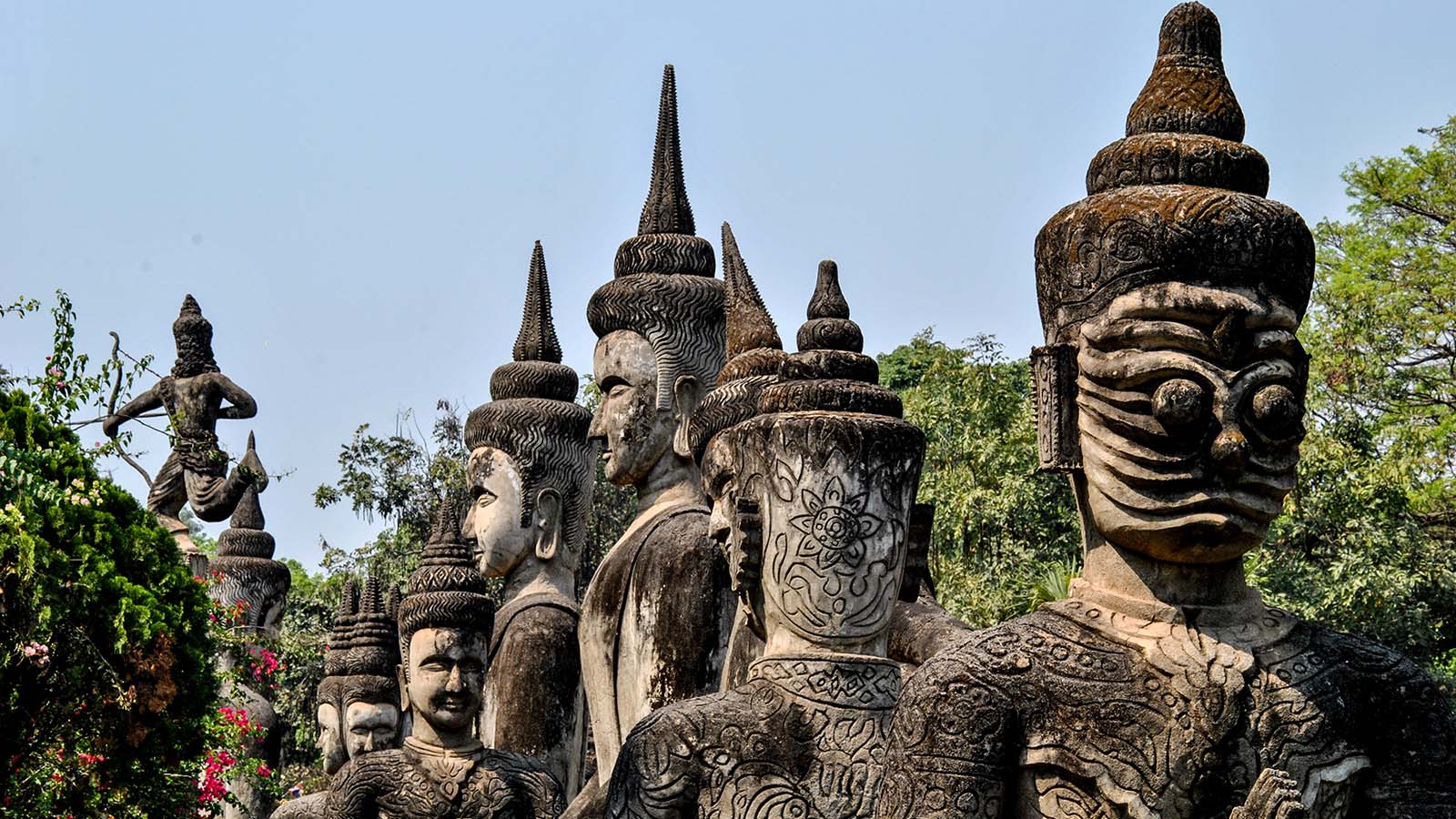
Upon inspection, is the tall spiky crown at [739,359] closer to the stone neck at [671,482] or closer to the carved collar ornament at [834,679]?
the stone neck at [671,482]

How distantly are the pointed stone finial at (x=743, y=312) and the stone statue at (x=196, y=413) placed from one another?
9.32 m

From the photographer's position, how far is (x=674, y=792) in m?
6.57

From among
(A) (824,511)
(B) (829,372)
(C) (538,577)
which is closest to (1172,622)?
(A) (824,511)

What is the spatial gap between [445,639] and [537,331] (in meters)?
3.70

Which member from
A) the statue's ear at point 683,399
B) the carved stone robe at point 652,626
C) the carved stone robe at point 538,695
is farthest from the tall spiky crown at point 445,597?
the statue's ear at point 683,399

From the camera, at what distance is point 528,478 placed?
12.6 meters

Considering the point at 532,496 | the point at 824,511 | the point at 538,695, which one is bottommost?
the point at 824,511

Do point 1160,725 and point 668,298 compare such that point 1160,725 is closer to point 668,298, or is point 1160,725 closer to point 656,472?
point 656,472

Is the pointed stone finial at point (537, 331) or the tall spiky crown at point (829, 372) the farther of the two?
the pointed stone finial at point (537, 331)

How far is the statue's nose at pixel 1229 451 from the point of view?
475cm

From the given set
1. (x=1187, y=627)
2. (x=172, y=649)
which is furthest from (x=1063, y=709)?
(x=172, y=649)

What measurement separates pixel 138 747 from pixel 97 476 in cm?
165

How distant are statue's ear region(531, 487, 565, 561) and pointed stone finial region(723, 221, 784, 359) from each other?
3.92 metres

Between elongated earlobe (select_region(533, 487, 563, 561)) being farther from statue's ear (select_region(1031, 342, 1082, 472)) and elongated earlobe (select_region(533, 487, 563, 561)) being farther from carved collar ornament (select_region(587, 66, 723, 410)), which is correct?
statue's ear (select_region(1031, 342, 1082, 472))
